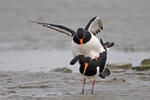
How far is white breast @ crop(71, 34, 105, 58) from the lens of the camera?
891 cm

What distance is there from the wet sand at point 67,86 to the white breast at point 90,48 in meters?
0.86

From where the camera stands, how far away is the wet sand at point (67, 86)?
28.6 feet

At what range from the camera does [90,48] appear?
29.5ft

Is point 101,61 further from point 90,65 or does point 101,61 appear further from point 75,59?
point 75,59

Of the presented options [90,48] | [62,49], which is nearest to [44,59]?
[62,49]

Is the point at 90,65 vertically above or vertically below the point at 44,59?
below

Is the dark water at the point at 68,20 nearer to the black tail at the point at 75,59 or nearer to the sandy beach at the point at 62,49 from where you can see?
the sandy beach at the point at 62,49

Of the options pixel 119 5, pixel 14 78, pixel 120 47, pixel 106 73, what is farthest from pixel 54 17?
pixel 106 73

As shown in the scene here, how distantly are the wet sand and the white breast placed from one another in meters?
0.86

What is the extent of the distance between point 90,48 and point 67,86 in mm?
1472

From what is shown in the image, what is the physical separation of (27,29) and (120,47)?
5.58m

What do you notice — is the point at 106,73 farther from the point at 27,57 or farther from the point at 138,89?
the point at 27,57

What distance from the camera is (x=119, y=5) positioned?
2373 centimetres

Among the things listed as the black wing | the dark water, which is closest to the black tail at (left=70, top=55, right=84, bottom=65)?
the black wing
